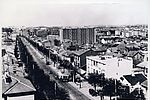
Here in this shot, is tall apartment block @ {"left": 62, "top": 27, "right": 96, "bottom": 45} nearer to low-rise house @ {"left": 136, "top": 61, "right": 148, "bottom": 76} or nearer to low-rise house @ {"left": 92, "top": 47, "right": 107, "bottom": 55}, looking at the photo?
low-rise house @ {"left": 92, "top": 47, "right": 107, "bottom": 55}

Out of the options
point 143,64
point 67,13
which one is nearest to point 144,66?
point 143,64

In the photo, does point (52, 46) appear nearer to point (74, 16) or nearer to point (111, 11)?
point (74, 16)

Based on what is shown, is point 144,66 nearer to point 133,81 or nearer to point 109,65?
point 133,81

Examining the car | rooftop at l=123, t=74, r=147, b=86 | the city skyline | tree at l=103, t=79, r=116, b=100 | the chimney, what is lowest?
the car

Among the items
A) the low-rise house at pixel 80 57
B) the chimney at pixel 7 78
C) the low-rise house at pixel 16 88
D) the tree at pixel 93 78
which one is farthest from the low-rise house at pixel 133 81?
the chimney at pixel 7 78

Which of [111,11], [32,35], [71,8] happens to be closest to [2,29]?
[32,35]

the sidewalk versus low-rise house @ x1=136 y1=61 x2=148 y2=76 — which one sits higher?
low-rise house @ x1=136 y1=61 x2=148 y2=76

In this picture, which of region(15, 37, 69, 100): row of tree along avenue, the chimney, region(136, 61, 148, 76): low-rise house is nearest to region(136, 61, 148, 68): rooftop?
region(136, 61, 148, 76): low-rise house

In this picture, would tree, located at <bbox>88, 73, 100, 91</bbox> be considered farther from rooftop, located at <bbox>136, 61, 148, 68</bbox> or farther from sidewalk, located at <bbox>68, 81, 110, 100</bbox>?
rooftop, located at <bbox>136, 61, 148, 68</bbox>
